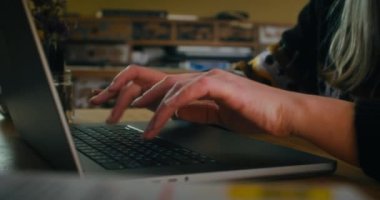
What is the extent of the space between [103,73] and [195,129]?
240cm

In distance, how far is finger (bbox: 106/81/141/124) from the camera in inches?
26.4

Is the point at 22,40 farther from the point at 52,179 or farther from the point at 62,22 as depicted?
the point at 62,22

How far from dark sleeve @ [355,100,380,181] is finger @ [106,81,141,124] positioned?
0.93 feet

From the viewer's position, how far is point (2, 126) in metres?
0.84

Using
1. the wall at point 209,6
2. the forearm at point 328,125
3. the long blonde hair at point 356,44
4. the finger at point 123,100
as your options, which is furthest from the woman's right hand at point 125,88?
the wall at point 209,6

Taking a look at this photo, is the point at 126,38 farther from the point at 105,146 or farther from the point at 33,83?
the point at 33,83

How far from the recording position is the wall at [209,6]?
11.7ft

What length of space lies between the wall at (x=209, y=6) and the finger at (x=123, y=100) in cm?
291

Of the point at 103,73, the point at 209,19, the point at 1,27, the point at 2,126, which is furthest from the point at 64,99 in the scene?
the point at 209,19

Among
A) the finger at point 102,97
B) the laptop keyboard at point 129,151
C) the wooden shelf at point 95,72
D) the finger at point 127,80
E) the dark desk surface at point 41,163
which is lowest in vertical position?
the wooden shelf at point 95,72

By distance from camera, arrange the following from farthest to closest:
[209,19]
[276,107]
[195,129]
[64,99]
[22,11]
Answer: [209,19] < [64,99] < [195,129] < [276,107] < [22,11]

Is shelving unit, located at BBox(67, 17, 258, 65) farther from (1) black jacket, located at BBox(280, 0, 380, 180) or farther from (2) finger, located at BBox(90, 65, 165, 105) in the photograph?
(2) finger, located at BBox(90, 65, 165, 105)

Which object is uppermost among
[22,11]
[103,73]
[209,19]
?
[22,11]

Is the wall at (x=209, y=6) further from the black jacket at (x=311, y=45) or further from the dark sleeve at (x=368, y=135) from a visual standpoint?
the dark sleeve at (x=368, y=135)
